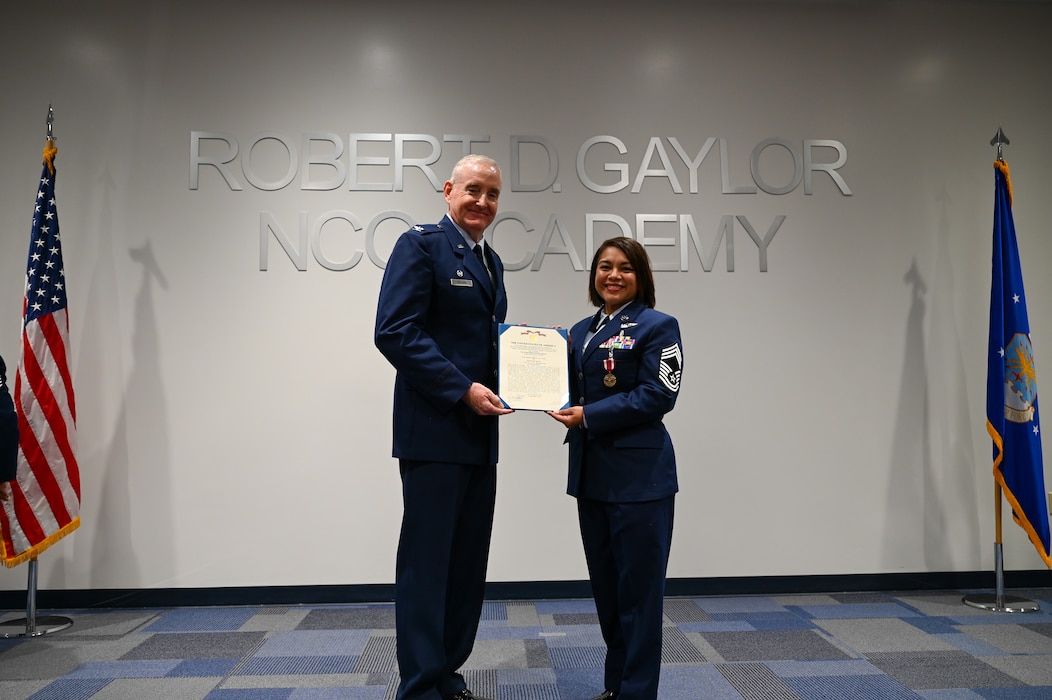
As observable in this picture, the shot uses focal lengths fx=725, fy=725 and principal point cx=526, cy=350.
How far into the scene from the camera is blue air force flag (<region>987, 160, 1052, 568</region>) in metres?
3.52

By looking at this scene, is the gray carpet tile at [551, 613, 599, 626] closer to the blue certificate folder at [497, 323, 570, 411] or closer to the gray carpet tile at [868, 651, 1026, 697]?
the gray carpet tile at [868, 651, 1026, 697]

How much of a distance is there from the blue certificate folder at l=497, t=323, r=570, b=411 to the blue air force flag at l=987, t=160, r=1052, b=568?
2.65 m

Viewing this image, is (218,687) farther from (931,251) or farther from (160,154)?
(931,251)

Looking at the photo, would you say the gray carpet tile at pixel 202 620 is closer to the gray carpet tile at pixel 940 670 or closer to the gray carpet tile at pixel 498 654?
the gray carpet tile at pixel 498 654

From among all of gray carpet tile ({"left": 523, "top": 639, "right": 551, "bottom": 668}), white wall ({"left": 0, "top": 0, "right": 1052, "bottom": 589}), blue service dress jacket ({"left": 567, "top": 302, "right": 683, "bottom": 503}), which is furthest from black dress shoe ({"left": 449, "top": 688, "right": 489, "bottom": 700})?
white wall ({"left": 0, "top": 0, "right": 1052, "bottom": 589})

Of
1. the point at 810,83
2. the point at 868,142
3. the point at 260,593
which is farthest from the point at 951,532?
the point at 260,593

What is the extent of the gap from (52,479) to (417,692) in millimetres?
2264

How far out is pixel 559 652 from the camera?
2869mm

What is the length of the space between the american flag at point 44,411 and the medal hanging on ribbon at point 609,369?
2633mm

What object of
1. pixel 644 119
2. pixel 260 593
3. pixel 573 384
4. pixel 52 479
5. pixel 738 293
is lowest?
pixel 260 593

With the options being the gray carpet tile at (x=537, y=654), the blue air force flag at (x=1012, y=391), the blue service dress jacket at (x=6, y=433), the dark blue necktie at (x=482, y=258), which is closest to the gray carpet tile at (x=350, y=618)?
the gray carpet tile at (x=537, y=654)

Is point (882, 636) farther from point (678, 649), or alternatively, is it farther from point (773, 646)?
point (678, 649)

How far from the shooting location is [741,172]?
3992mm

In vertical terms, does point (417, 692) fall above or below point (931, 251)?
→ below
